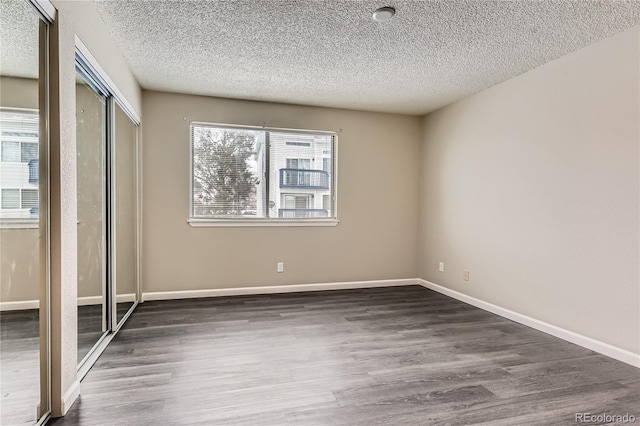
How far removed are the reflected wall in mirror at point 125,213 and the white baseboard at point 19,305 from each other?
1284 mm

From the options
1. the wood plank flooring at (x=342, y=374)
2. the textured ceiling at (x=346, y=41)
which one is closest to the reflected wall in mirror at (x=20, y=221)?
the wood plank flooring at (x=342, y=374)

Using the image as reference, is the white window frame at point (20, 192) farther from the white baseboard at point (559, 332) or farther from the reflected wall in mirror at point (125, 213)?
the white baseboard at point (559, 332)

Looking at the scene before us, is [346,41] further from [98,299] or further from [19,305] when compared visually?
[98,299]

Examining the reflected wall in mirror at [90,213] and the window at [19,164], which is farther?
the reflected wall in mirror at [90,213]

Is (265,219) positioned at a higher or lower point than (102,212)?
lower

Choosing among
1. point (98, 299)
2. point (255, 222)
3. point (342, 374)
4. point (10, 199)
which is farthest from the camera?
point (255, 222)

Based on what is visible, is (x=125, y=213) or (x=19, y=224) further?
(x=125, y=213)

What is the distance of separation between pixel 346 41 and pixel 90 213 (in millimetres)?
2282

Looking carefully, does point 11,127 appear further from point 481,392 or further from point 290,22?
point 481,392

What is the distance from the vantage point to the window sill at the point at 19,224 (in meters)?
1.47

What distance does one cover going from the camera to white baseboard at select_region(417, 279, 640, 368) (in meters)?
2.45

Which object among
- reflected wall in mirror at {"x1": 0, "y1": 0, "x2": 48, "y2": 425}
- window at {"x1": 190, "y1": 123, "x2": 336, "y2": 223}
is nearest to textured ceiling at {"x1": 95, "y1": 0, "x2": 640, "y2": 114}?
window at {"x1": 190, "y1": 123, "x2": 336, "y2": 223}

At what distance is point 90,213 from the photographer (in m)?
2.41

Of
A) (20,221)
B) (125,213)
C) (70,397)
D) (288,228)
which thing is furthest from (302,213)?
(20,221)
